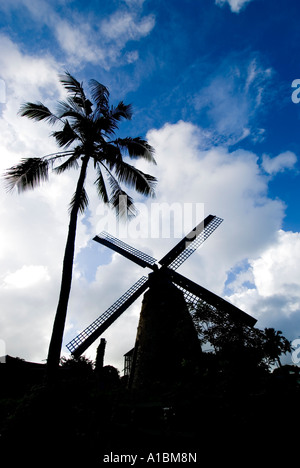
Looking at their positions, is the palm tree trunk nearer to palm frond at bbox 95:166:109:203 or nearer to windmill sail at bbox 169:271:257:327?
palm frond at bbox 95:166:109:203

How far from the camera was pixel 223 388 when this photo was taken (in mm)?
3545

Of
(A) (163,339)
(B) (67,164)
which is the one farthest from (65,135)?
(A) (163,339)

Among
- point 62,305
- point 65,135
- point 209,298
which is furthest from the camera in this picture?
point 209,298

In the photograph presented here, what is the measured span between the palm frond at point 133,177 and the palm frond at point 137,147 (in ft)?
2.69

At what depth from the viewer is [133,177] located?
11289mm

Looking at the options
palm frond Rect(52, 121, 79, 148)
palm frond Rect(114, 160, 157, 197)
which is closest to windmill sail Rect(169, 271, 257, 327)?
palm frond Rect(114, 160, 157, 197)

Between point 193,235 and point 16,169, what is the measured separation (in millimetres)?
10767

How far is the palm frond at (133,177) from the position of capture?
36.7 ft

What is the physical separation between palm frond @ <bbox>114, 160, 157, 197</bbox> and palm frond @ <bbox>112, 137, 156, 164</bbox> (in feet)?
2.69

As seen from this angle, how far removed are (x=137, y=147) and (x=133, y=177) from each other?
5.06 feet

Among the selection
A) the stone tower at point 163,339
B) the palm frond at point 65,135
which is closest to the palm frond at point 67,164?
the palm frond at point 65,135

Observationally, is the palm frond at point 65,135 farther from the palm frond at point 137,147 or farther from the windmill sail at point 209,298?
the windmill sail at point 209,298

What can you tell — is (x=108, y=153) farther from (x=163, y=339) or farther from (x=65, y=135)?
(x=163, y=339)

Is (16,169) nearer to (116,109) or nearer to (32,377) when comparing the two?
(116,109)
